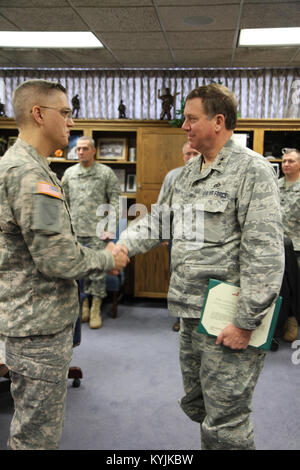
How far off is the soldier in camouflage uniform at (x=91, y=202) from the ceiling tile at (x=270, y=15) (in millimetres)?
1842

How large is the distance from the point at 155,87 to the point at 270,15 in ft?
6.87

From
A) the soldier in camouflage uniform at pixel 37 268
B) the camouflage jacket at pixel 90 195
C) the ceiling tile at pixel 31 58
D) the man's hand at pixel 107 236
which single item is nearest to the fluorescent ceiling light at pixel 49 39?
the ceiling tile at pixel 31 58

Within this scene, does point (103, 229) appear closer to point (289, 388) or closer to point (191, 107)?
point (289, 388)

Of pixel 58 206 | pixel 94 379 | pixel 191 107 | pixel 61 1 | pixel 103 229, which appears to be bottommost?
pixel 94 379

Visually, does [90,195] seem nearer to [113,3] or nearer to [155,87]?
[113,3]

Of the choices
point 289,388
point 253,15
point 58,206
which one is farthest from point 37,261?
point 253,15

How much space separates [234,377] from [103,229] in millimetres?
2844

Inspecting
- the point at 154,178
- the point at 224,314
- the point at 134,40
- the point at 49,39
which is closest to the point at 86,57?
the point at 49,39

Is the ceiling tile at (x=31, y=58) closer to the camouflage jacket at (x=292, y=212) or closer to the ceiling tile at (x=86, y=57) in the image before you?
the ceiling tile at (x=86, y=57)

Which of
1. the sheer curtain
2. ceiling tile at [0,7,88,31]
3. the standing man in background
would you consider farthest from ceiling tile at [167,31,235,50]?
the standing man in background

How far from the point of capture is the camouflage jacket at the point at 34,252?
1.23 m

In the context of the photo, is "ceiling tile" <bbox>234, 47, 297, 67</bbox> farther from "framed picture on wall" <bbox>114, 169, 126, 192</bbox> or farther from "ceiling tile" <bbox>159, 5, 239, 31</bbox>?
"framed picture on wall" <bbox>114, 169, 126, 192</bbox>

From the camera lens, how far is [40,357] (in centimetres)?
135

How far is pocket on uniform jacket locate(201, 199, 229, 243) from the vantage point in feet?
4.66
